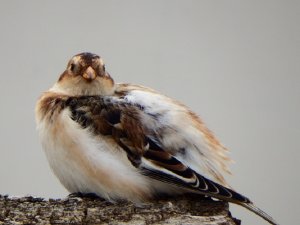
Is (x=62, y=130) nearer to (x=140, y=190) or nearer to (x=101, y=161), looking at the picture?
(x=101, y=161)

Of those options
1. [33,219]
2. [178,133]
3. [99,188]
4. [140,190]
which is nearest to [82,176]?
[99,188]

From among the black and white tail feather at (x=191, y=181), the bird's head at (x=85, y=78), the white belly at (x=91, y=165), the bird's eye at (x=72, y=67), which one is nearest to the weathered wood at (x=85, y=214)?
the black and white tail feather at (x=191, y=181)

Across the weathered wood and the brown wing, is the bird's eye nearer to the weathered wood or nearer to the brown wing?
the brown wing

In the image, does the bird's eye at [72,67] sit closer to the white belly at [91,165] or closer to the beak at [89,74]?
the beak at [89,74]

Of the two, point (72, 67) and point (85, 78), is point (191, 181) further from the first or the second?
point (72, 67)

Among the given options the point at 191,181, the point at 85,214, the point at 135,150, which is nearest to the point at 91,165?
the point at 135,150

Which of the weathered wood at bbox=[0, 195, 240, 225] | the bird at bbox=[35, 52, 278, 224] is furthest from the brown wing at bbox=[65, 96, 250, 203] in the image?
the weathered wood at bbox=[0, 195, 240, 225]
